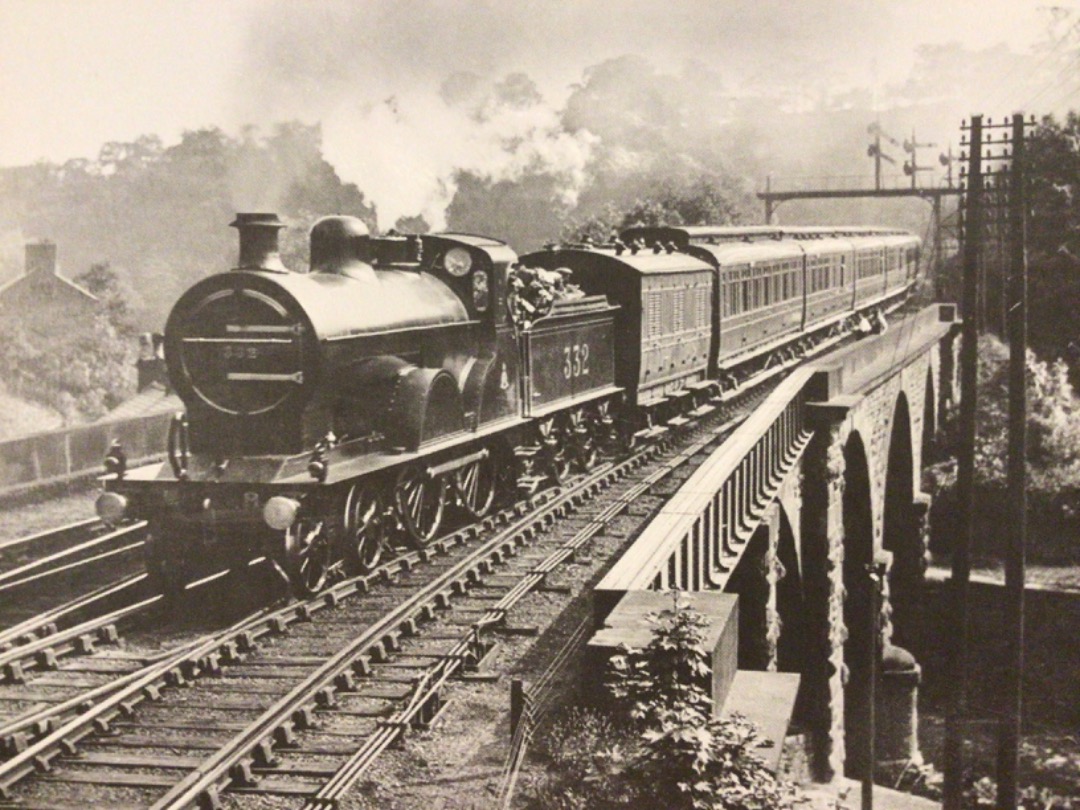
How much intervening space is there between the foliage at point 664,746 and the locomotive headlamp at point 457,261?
6.80 metres

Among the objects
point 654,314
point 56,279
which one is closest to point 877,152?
point 654,314

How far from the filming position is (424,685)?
6.97 m

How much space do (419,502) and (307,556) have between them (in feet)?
5.88

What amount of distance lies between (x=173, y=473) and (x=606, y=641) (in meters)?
5.13

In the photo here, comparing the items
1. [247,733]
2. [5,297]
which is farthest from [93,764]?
[5,297]

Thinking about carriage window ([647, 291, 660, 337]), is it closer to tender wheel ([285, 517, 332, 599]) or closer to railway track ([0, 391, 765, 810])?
railway track ([0, 391, 765, 810])

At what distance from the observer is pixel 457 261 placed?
11930mm

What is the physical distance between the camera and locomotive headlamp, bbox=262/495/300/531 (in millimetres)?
8727

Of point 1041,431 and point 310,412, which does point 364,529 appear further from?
point 1041,431

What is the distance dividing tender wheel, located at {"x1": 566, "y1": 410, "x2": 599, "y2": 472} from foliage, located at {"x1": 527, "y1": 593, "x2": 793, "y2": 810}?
29.7ft

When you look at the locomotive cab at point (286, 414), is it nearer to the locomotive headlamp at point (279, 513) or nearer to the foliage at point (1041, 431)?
the locomotive headlamp at point (279, 513)

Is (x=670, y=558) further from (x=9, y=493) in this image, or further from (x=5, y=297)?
(x=5, y=297)

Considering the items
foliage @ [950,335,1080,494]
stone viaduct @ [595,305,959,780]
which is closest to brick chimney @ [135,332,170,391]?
stone viaduct @ [595,305,959,780]

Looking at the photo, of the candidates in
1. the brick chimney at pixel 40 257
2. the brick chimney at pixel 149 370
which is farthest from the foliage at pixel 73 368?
the brick chimney at pixel 149 370
